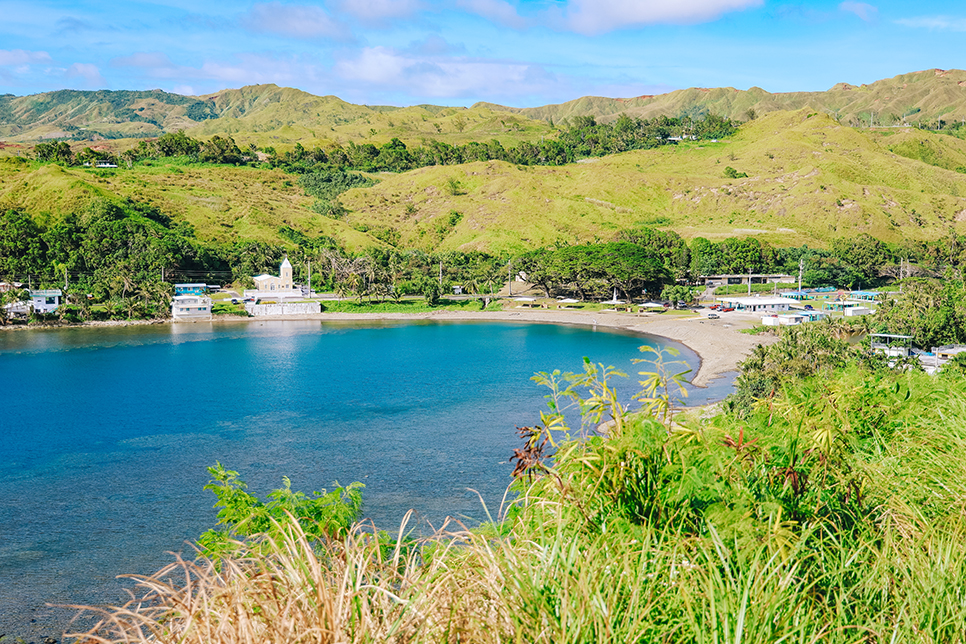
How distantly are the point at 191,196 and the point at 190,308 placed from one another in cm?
5567

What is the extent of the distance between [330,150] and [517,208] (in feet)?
248

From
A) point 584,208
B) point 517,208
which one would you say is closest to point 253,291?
point 517,208

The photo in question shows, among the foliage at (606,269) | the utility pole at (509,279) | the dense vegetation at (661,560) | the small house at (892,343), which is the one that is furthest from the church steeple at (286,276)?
the dense vegetation at (661,560)

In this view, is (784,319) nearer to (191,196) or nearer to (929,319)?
(929,319)

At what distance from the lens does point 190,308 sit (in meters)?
81.1

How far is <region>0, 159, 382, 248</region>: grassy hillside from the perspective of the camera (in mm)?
111000

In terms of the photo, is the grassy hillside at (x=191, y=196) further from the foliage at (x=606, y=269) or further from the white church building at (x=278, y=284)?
the foliage at (x=606, y=269)

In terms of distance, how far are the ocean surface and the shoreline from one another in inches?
107

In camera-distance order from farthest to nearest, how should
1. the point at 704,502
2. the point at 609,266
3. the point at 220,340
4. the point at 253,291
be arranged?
the point at 253,291
the point at 609,266
the point at 220,340
the point at 704,502

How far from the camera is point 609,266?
8425 centimetres

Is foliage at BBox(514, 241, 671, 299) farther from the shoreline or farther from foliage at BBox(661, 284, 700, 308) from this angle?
the shoreline

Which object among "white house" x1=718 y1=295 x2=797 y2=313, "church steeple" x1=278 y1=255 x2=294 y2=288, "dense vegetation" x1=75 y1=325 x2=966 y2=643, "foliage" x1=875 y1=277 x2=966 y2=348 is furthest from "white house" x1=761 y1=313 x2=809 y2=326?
"dense vegetation" x1=75 y1=325 x2=966 y2=643

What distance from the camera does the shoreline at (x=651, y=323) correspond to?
53338 mm

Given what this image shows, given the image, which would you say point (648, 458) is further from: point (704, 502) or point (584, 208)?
point (584, 208)
